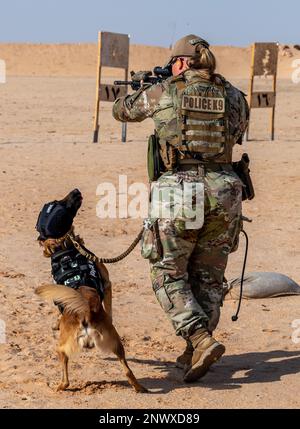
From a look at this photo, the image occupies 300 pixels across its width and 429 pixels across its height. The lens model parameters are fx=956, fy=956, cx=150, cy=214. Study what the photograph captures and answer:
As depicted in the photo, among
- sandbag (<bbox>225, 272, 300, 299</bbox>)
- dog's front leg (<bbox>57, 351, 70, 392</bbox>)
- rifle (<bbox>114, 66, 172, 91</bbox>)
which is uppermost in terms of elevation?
rifle (<bbox>114, 66, 172, 91</bbox>)

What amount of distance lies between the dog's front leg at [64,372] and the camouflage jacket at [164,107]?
1354 millimetres

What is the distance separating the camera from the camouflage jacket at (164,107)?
541 centimetres

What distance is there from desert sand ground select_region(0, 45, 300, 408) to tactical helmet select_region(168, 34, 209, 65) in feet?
6.30

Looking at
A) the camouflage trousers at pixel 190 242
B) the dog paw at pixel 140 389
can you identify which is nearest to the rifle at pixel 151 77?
the camouflage trousers at pixel 190 242

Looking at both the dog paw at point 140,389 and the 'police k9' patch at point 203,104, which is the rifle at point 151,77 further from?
the dog paw at point 140,389

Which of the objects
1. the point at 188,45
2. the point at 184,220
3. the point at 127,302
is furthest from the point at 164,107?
the point at 127,302

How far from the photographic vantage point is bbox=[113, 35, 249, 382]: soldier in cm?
538

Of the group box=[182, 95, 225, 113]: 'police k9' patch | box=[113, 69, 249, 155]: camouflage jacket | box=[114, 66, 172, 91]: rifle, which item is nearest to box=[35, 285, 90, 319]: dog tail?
box=[113, 69, 249, 155]: camouflage jacket

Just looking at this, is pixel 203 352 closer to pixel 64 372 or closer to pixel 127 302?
pixel 64 372

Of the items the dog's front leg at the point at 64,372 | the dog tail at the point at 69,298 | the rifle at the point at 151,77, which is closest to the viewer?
the dog tail at the point at 69,298

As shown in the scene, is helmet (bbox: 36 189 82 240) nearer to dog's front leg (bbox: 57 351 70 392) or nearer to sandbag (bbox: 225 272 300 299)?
dog's front leg (bbox: 57 351 70 392)

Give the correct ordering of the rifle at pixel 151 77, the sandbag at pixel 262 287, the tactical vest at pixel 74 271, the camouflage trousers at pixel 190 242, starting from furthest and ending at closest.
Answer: the sandbag at pixel 262 287 < the rifle at pixel 151 77 < the tactical vest at pixel 74 271 < the camouflage trousers at pixel 190 242

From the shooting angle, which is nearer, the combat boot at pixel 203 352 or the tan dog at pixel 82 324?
the tan dog at pixel 82 324

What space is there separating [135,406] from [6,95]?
24490mm
